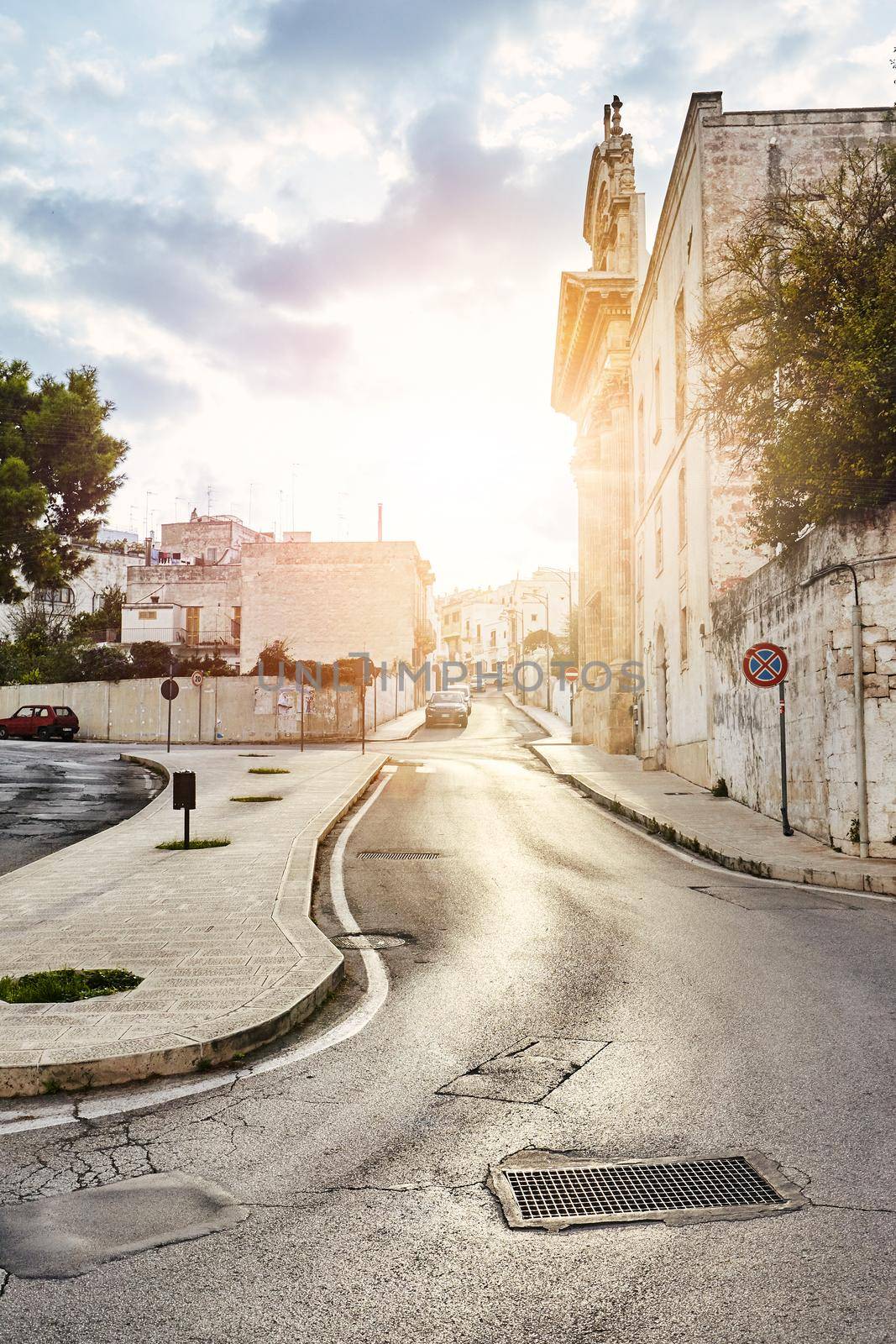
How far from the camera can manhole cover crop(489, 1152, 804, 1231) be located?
11.6 ft

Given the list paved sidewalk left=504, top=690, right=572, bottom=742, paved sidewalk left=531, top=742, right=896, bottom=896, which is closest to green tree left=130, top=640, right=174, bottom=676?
paved sidewalk left=504, top=690, right=572, bottom=742

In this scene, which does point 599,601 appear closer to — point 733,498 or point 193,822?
point 733,498

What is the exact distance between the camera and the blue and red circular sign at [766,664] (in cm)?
1420

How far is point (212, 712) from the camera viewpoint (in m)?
42.7

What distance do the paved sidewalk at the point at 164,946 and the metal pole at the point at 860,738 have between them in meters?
6.43

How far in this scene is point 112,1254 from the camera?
329cm

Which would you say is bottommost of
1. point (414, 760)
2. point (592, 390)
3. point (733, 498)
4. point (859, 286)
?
point (414, 760)

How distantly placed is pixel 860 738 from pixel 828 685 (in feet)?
3.41

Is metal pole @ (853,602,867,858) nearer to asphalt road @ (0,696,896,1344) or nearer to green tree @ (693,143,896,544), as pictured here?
green tree @ (693,143,896,544)

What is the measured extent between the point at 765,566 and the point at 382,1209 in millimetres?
14210

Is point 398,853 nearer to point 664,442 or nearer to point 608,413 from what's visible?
point 664,442

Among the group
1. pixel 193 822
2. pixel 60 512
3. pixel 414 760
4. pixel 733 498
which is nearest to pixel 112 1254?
pixel 193 822

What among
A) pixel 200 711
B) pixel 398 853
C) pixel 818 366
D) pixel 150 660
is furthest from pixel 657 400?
pixel 150 660

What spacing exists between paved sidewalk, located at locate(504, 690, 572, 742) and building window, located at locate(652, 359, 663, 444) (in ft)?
51.4
